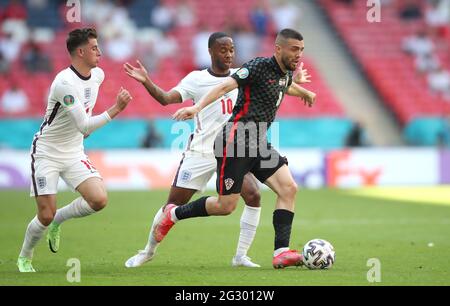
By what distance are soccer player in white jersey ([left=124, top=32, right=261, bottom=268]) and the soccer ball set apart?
2.73 feet

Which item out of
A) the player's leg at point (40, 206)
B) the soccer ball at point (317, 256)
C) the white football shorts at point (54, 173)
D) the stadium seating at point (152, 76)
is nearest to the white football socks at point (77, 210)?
the white football shorts at point (54, 173)

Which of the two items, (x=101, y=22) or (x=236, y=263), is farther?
(x=101, y=22)

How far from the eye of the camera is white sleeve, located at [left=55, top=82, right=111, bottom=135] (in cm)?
858

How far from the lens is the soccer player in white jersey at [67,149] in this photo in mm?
8781

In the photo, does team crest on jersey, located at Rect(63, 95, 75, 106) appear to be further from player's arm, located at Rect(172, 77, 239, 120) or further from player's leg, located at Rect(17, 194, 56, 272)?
player's arm, located at Rect(172, 77, 239, 120)

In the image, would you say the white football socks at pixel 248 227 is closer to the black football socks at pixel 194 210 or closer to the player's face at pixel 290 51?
the black football socks at pixel 194 210

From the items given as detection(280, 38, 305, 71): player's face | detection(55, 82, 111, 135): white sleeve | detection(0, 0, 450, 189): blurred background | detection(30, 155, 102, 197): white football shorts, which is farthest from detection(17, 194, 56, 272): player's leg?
detection(0, 0, 450, 189): blurred background

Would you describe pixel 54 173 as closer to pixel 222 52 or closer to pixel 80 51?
pixel 80 51

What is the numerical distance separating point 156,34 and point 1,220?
12634 millimetres

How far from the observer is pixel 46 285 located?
7508mm
